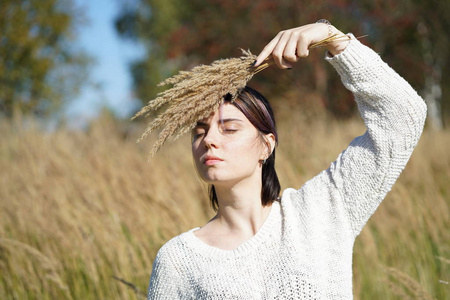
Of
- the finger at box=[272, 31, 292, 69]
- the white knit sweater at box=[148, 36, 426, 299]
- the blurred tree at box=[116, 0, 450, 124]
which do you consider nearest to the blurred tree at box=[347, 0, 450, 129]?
the blurred tree at box=[116, 0, 450, 124]

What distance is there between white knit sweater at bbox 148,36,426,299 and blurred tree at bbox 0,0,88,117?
10005 mm

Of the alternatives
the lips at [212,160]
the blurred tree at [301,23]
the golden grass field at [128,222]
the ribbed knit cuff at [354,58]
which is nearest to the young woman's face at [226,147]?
the lips at [212,160]

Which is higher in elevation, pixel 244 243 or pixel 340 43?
pixel 340 43

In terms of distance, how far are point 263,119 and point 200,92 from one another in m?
0.28

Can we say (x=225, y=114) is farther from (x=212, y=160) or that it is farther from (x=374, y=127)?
(x=374, y=127)

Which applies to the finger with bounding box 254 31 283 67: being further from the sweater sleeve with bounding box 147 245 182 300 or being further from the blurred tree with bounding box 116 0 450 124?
the blurred tree with bounding box 116 0 450 124

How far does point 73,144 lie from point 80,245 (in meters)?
3.43

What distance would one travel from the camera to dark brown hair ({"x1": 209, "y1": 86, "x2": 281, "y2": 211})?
1.86 metres

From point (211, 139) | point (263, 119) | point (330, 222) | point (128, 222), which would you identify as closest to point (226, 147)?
point (211, 139)

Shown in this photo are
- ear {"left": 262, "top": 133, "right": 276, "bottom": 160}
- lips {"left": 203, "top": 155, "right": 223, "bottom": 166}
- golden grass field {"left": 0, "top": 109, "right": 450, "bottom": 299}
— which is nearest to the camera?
lips {"left": 203, "top": 155, "right": 223, "bottom": 166}

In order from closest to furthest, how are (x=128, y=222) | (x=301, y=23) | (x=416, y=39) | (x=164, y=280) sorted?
(x=164, y=280) → (x=128, y=222) → (x=301, y=23) → (x=416, y=39)

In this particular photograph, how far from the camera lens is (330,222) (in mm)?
1796

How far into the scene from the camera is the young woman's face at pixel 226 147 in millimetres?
1780

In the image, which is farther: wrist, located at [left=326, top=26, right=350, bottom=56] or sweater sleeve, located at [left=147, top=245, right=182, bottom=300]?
sweater sleeve, located at [left=147, top=245, right=182, bottom=300]
